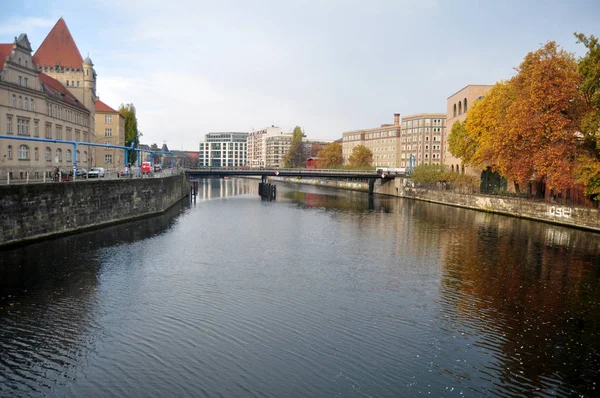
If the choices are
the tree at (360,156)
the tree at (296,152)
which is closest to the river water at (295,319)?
the tree at (360,156)

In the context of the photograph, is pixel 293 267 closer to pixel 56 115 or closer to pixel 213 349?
pixel 213 349

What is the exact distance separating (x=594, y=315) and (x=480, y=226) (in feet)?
97.4

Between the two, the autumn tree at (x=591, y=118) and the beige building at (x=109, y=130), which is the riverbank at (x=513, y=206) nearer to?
the autumn tree at (x=591, y=118)

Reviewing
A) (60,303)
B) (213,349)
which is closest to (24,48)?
(60,303)

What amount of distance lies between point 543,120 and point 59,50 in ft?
257

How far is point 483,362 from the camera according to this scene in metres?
15.7

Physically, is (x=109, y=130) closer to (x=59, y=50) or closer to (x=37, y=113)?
(x=59, y=50)

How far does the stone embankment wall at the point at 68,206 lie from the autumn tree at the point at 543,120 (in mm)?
39211

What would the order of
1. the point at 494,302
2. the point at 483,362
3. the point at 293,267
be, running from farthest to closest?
the point at 293,267 < the point at 494,302 < the point at 483,362

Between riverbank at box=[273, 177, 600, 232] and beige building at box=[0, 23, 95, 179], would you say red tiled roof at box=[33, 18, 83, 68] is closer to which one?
beige building at box=[0, 23, 95, 179]

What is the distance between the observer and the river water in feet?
46.5

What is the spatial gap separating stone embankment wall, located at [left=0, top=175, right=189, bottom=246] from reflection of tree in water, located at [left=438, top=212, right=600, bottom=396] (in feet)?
87.8

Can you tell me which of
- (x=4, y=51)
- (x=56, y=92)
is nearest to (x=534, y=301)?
(x=4, y=51)

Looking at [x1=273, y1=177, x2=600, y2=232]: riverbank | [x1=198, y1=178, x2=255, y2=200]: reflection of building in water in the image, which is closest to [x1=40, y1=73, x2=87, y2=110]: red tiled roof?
[x1=198, y1=178, x2=255, y2=200]: reflection of building in water
